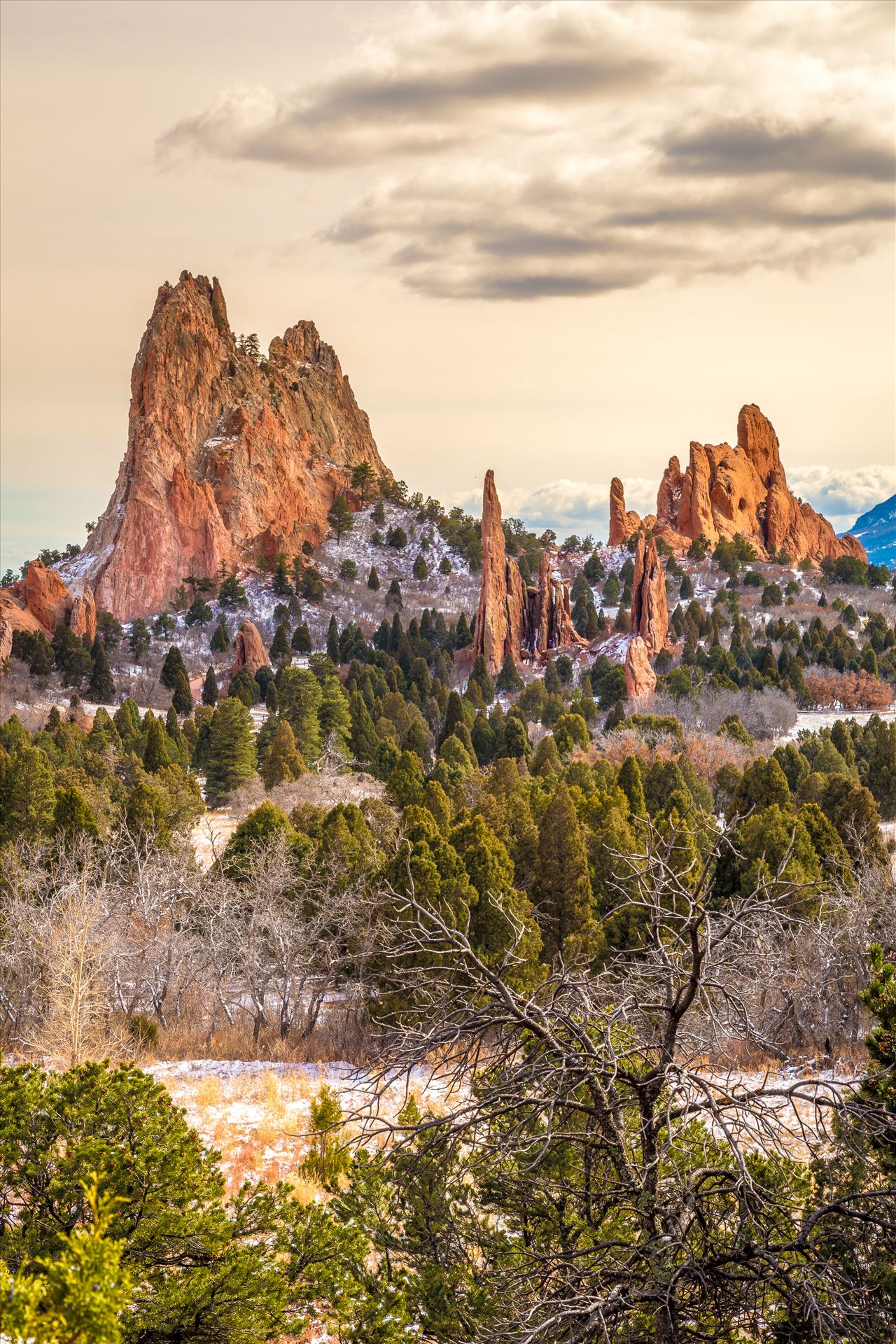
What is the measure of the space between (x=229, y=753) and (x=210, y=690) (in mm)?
31867

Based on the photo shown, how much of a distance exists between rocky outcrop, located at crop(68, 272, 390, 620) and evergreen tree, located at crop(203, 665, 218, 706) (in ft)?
139

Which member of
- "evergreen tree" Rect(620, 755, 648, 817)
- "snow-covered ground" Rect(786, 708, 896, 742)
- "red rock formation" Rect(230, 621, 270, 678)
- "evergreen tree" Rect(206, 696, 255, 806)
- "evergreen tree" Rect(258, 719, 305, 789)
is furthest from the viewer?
"red rock formation" Rect(230, 621, 270, 678)

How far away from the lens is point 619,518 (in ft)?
495

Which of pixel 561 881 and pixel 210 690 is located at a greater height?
pixel 210 690

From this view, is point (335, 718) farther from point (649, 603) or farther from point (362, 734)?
point (649, 603)

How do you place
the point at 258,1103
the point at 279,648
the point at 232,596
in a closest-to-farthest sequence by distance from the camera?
the point at 258,1103
the point at 279,648
the point at 232,596

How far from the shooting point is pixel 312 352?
626 feet

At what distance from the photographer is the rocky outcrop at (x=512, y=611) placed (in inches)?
3952

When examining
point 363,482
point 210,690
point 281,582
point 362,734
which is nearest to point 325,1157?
point 362,734

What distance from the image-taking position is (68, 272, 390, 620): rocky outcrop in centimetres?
13025

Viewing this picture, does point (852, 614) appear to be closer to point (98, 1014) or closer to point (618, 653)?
point (618, 653)

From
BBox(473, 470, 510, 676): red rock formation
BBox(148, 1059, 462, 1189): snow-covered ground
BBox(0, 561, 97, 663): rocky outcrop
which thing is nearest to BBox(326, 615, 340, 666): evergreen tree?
BBox(473, 470, 510, 676): red rock formation

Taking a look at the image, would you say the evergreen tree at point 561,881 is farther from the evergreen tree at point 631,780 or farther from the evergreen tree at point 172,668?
the evergreen tree at point 172,668

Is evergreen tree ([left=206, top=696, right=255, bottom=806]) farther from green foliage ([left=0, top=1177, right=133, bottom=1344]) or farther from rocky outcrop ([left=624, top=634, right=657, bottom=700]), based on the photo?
green foliage ([left=0, top=1177, right=133, bottom=1344])
